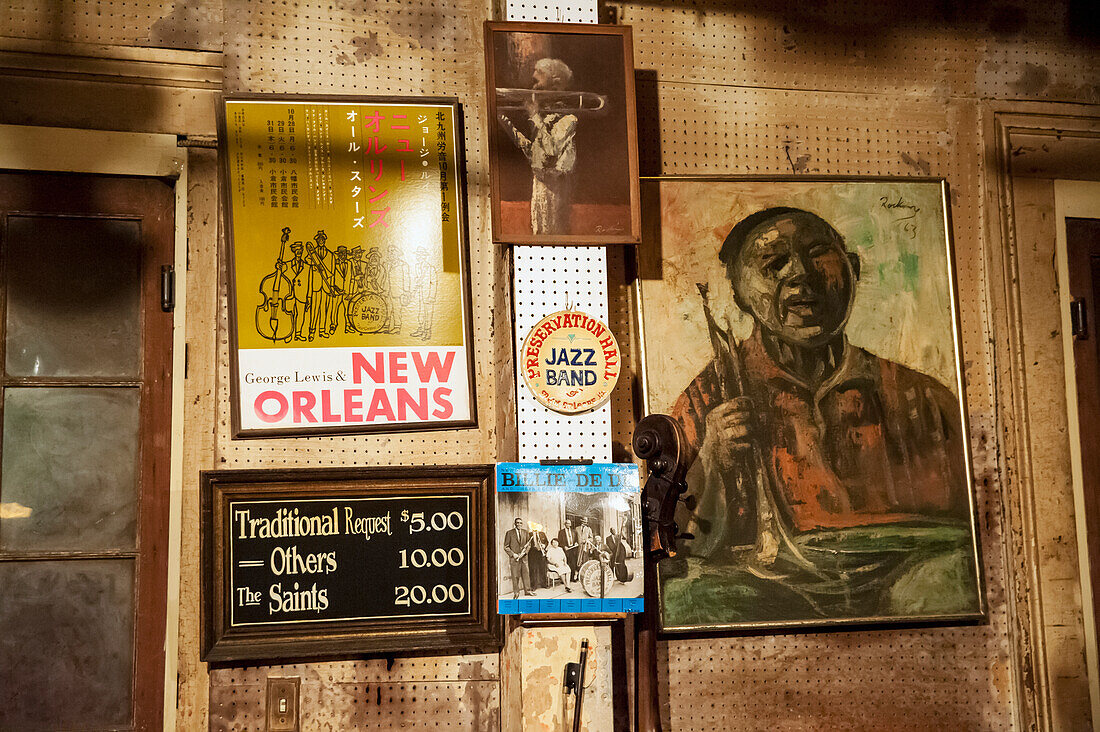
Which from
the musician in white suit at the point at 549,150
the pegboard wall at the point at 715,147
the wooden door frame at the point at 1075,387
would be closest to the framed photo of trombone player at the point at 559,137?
the musician in white suit at the point at 549,150

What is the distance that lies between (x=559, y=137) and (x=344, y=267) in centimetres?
80

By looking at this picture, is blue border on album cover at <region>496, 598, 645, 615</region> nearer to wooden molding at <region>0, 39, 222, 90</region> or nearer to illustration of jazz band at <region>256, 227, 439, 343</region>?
illustration of jazz band at <region>256, 227, 439, 343</region>

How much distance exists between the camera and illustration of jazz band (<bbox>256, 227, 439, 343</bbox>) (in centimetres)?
268

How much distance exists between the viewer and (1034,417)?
9.84 ft

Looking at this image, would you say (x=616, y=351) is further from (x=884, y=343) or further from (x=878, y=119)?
(x=878, y=119)

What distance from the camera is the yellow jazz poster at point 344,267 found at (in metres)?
2.66

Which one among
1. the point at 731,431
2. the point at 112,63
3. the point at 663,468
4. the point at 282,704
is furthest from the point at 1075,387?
the point at 112,63

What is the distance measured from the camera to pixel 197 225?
271 cm

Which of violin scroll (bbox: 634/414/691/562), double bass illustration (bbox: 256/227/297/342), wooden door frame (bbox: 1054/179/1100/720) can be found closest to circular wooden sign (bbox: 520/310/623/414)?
violin scroll (bbox: 634/414/691/562)

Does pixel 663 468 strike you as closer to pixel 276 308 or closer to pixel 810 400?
pixel 810 400

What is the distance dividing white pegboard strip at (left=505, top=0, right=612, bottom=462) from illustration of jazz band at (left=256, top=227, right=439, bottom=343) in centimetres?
39

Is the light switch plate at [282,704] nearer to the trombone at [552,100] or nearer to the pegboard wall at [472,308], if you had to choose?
the pegboard wall at [472,308]

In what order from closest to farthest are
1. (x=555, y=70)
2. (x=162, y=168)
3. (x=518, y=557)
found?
1. (x=518, y=557)
2. (x=555, y=70)
3. (x=162, y=168)

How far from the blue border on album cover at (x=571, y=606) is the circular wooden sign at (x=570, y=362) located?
1.77 ft
